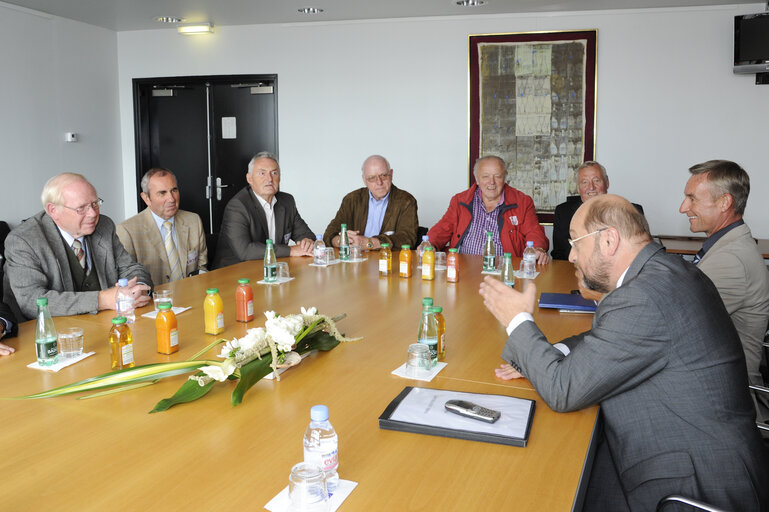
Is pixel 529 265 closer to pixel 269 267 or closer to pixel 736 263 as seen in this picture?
pixel 736 263

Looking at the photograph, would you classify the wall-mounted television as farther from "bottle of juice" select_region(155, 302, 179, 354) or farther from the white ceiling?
"bottle of juice" select_region(155, 302, 179, 354)

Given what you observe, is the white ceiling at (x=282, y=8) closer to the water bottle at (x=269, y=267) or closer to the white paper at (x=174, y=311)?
the water bottle at (x=269, y=267)

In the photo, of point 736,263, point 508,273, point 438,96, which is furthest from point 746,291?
point 438,96

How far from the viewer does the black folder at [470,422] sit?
1.43m

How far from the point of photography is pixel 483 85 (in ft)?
20.7

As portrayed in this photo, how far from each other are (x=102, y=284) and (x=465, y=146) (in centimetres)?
428

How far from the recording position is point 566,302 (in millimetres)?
2701

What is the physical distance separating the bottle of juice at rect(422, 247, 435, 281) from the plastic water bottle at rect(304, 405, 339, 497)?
2085 millimetres

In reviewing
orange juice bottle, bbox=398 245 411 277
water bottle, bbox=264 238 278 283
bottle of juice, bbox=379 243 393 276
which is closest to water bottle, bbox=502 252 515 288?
orange juice bottle, bbox=398 245 411 277

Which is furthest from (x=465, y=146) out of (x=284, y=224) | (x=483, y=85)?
(x=284, y=224)

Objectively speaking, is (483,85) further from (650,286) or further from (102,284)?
(650,286)

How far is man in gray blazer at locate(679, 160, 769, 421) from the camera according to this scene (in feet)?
8.34

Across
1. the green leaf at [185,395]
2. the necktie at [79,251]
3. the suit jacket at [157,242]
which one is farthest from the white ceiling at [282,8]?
the green leaf at [185,395]

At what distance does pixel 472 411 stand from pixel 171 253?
2894 millimetres
